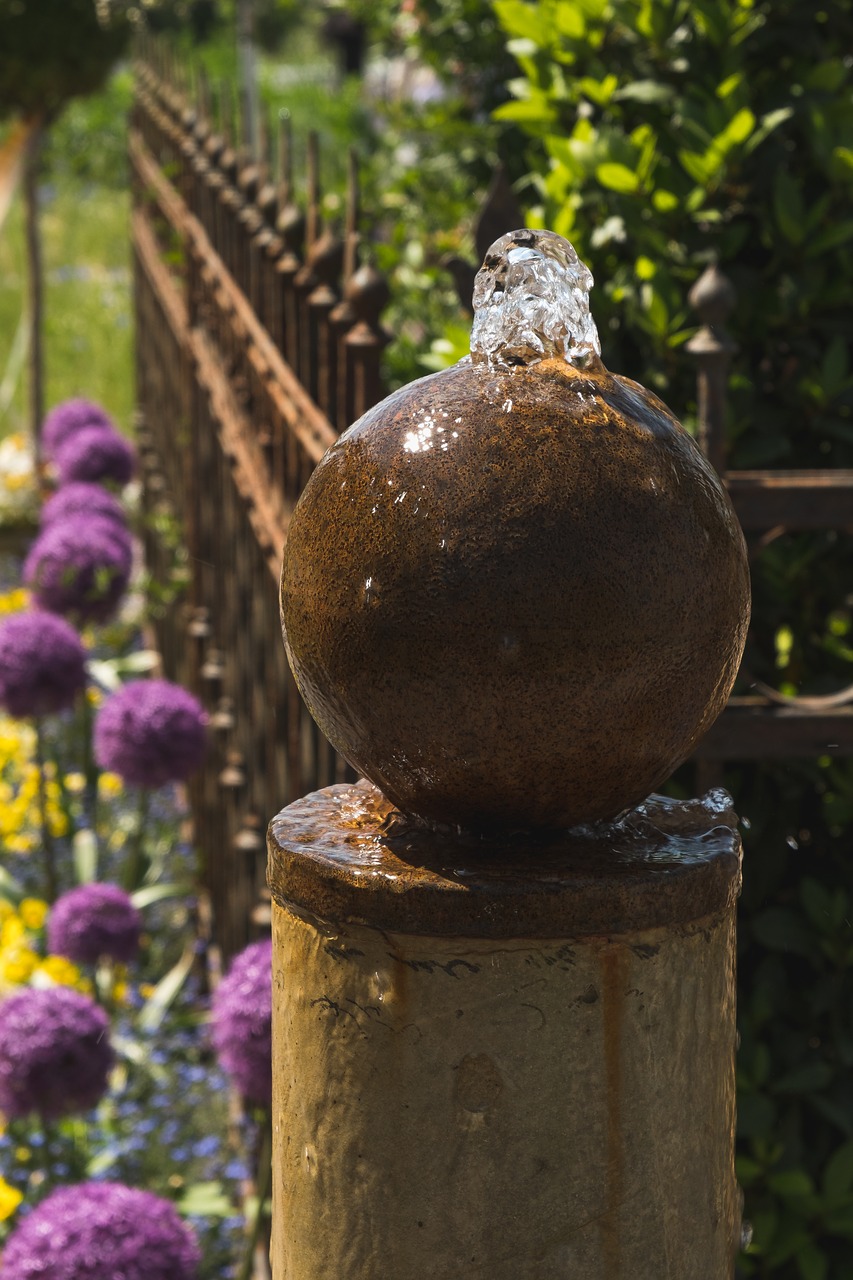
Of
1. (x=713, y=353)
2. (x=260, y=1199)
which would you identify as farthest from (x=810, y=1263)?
(x=713, y=353)

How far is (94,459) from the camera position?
541 centimetres

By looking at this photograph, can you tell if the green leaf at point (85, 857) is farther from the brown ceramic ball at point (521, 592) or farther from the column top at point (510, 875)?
the brown ceramic ball at point (521, 592)

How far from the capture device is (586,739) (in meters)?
1.03

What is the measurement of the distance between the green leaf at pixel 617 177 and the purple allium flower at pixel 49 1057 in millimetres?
1721

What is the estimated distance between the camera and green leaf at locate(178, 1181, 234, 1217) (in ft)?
9.91

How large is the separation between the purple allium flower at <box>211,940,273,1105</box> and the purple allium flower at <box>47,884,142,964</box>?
2.76ft

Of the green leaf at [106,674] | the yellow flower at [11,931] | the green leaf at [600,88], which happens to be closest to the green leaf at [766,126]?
the green leaf at [600,88]

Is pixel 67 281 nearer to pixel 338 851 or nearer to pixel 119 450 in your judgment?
pixel 119 450

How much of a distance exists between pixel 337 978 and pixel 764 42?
1.87 meters

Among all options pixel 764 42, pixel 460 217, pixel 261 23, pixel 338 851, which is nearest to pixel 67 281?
pixel 460 217

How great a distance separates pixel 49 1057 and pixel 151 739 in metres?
1.05

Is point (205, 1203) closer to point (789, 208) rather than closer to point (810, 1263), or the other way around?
point (810, 1263)

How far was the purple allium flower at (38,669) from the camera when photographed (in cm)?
363

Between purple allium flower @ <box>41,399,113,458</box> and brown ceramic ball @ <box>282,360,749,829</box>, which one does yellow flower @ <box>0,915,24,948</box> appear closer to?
purple allium flower @ <box>41,399,113,458</box>
